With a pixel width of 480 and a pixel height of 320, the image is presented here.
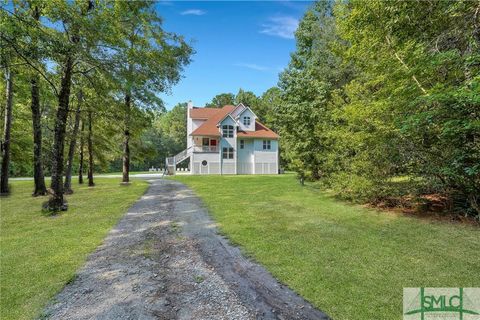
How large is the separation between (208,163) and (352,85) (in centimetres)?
2081

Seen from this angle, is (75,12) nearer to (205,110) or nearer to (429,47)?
(429,47)

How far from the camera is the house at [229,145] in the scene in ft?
94.5

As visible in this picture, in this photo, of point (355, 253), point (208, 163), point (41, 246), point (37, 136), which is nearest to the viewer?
point (355, 253)

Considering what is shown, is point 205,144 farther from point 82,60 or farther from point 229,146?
point 82,60

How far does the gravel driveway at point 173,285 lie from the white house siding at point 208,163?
21.9 meters

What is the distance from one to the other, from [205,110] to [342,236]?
29.6m

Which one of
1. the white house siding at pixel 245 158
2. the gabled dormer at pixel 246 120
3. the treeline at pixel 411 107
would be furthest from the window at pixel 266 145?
the treeline at pixel 411 107

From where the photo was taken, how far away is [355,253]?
5.09m

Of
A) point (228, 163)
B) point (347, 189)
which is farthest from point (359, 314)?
point (228, 163)

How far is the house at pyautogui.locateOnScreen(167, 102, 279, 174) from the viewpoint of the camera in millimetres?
28797

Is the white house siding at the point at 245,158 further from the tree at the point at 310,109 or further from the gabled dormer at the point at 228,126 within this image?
the tree at the point at 310,109

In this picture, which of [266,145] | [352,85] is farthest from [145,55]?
[266,145]

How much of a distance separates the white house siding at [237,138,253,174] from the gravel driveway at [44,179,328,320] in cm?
2382

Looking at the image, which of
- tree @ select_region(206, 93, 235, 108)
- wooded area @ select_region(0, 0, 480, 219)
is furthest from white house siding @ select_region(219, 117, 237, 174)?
tree @ select_region(206, 93, 235, 108)
